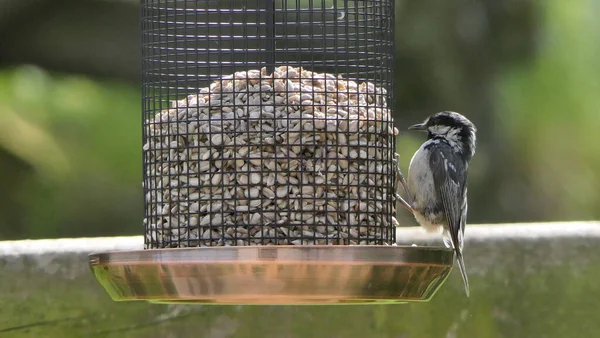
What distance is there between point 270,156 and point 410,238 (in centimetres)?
212

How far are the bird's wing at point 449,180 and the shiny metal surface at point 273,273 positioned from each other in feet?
7.31

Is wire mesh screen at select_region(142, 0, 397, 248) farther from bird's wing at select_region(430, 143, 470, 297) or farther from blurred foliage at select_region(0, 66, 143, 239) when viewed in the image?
blurred foliage at select_region(0, 66, 143, 239)

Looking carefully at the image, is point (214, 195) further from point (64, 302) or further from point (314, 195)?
point (64, 302)

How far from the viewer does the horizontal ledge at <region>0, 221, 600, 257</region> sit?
20.1ft

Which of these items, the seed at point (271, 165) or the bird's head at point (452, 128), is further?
the bird's head at point (452, 128)

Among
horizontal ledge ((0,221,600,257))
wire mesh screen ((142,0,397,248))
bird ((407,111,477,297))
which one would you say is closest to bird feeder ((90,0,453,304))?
wire mesh screen ((142,0,397,248))

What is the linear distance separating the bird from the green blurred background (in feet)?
10.4

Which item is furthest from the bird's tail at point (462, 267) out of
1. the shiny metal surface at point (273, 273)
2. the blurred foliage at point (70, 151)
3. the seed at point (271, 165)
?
the blurred foliage at point (70, 151)

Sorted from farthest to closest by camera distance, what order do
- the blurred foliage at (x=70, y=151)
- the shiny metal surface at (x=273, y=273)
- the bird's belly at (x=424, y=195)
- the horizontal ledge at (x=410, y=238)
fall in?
the blurred foliage at (x=70, y=151), the bird's belly at (x=424, y=195), the horizontal ledge at (x=410, y=238), the shiny metal surface at (x=273, y=273)

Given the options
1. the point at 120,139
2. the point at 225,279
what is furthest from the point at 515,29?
the point at 225,279

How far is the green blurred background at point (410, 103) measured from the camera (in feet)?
32.1

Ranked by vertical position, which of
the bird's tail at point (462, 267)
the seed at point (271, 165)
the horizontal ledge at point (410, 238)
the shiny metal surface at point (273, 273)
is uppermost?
the seed at point (271, 165)

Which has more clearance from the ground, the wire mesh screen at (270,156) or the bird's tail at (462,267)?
the wire mesh screen at (270,156)

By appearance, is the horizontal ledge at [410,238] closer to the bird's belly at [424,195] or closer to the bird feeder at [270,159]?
the bird's belly at [424,195]
